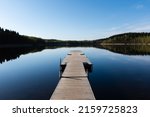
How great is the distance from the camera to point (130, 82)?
17.9 metres

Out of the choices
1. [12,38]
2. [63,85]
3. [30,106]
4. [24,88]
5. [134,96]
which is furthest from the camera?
[12,38]

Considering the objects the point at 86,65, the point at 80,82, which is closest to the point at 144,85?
the point at 80,82

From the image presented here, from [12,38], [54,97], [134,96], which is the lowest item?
[134,96]

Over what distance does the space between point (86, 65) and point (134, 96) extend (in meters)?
11.5

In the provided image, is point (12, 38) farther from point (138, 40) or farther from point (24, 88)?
point (138, 40)

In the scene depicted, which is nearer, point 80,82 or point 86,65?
point 80,82

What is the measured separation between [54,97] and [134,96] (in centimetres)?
628

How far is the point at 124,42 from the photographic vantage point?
155m

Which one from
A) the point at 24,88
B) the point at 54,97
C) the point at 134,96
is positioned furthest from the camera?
the point at 24,88

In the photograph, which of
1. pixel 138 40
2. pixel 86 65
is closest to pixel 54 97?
pixel 86 65

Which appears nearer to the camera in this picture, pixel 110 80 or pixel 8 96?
pixel 8 96

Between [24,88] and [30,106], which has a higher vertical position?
[30,106]

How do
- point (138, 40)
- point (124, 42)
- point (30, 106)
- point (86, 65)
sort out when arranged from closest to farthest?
1. point (30, 106)
2. point (86, 65)
3. point (138, 40)
4. point (124, 42)

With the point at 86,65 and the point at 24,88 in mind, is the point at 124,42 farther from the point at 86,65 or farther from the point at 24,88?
the point at 24,88
